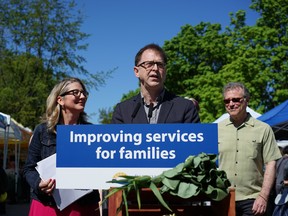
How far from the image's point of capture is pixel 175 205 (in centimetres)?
247

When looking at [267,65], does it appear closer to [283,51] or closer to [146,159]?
[283,51]

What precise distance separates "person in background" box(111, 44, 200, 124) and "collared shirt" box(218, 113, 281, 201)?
1283mm

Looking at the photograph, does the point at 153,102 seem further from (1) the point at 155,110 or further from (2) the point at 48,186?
(2) the point at 48,186

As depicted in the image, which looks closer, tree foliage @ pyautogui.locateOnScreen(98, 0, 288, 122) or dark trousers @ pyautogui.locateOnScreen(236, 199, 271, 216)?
dark trousers @ pyautogui.locateOnScreen(236, 199, 271, 216)

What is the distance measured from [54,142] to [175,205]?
121 cm

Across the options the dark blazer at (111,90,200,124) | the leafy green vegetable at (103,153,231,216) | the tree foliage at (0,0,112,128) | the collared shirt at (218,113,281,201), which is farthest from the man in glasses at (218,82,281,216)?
the tree foliage at (0,0,112,128)

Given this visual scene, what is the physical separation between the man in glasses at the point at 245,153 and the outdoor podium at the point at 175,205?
1660 millimetres

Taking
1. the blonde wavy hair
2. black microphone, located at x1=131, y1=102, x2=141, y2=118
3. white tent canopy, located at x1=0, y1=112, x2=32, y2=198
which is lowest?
black microphone, located at x1=131, y1=102, x2=141, y2=118

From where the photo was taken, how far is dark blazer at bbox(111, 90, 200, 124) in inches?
118

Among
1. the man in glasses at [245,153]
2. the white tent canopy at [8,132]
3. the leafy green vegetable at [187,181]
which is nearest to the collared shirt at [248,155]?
the man in glasses at [245,153]

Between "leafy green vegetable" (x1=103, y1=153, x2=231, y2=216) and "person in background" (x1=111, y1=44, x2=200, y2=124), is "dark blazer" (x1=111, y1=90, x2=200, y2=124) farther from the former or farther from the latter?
"leafy green vegetable" (x1=103, y1=153, x2=231, y2=216)

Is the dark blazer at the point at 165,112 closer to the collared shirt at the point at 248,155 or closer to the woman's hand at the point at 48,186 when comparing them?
the woman's hand at the point at 48,186

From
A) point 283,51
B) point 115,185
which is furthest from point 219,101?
point 115,185

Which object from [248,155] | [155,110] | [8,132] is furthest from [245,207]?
[8,132]
